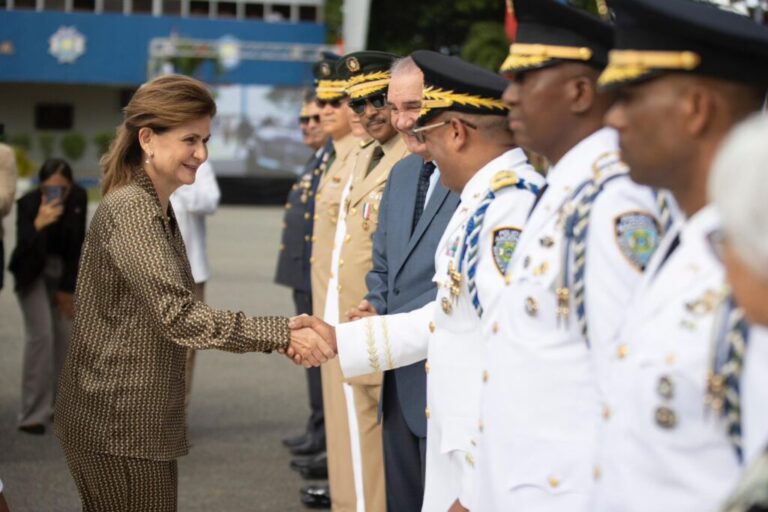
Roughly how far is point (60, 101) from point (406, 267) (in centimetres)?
4695

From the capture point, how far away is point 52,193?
8328 millimetres

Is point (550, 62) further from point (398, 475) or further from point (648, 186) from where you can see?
point (398, 475)

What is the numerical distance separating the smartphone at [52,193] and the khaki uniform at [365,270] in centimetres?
294

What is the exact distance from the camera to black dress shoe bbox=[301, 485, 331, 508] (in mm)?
6754

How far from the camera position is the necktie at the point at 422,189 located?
4.95 metres

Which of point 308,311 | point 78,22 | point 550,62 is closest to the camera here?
point 550,62

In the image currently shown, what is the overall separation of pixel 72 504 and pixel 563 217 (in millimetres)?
4670

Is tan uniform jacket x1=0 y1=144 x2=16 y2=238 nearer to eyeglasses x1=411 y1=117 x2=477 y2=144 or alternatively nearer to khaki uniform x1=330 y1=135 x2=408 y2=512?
khaki uniform x1=330 y1=135 x2=408 y2=512

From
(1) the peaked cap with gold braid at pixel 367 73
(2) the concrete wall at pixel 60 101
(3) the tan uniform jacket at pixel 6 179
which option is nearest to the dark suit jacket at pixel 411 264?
(1) the peaked cap with gold braid at pixel 367 73

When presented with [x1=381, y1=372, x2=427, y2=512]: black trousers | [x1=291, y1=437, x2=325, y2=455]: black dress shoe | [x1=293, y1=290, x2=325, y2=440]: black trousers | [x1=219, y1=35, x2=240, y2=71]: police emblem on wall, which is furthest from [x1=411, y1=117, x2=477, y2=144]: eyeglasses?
[x1=219, y1=35, x2=240, y2=71]: police emblem on wall

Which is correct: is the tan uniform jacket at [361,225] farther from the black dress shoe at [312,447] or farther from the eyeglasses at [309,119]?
the eyeglasses at [309,119]

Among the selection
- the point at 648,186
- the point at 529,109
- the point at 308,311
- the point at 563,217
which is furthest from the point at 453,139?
the point at 308,311

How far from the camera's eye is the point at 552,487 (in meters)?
2.66

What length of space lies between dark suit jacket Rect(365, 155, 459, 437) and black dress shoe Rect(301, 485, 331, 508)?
79.8 inches
